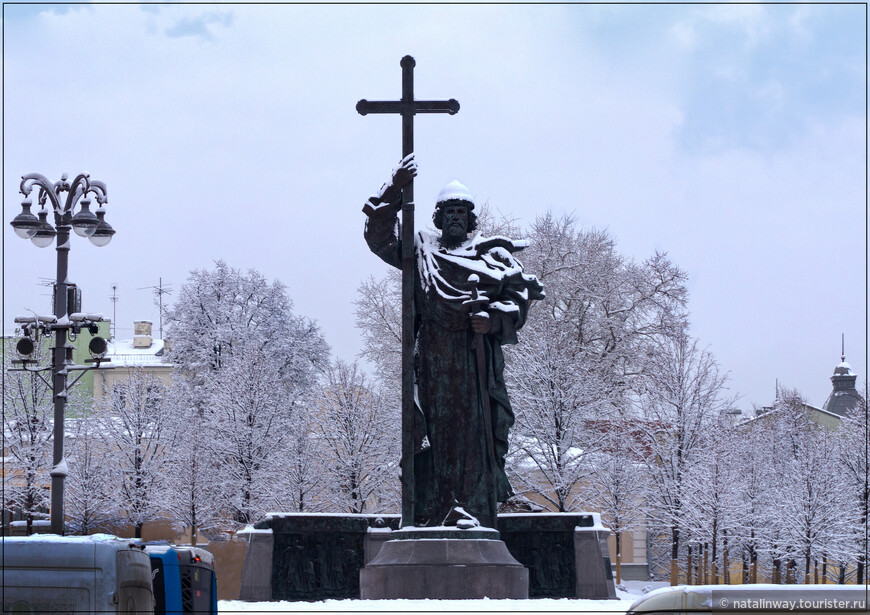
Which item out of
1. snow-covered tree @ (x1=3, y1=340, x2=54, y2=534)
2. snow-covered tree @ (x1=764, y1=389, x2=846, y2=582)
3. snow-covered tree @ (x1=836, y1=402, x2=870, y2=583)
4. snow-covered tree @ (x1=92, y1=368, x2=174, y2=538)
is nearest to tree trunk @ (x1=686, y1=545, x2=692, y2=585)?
snow-covered tree @ (x1=764, y1=389, x2=846, y2=582)

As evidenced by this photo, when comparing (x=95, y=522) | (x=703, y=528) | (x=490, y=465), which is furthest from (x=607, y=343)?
(x=490, y=465)

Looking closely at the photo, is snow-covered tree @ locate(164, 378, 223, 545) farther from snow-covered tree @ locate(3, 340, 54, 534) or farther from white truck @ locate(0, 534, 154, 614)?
white truck @ locate(0, 534, 154, 614)

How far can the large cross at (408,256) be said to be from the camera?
514 inches

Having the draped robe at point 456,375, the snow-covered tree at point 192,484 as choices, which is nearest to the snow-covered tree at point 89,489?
the snow-covered tree at point 192,484

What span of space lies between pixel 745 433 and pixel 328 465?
1474 cm

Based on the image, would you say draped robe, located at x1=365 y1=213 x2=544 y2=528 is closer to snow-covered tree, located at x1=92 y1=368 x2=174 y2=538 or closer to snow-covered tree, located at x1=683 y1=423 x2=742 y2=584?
snow-covered tree, located at x1=683 y1=423 x2=742 y2=584

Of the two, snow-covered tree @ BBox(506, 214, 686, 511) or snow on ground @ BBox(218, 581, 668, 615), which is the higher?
snow-covered tree @ BBox(506, 214, 686, 511)

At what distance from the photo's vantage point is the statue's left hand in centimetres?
1312

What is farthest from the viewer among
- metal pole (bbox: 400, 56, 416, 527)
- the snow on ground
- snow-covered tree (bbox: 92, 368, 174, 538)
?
snow-covered tree (bbox: 92, 368, 174, 538)

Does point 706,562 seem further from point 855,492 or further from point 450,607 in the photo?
point 450,607

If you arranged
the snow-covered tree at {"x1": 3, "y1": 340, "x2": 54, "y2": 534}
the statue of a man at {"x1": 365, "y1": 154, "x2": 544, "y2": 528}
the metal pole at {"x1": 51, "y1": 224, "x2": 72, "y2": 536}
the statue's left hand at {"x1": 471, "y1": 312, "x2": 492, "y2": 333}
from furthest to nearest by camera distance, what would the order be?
the snow-covered tree at {"x1": 3, "y1": 340, "x2": 54, "y2": 534} < the metal pole at {"x1": 51, "y1": 224, "x2": 72, "y2": 536} < the statue of a man at {"x1": 365, "y1": 154, "x2": 544, "y2": 528} < the statue's left hand at {"x1": 471, "y1": 312, "x2": 492, "y2": 333}

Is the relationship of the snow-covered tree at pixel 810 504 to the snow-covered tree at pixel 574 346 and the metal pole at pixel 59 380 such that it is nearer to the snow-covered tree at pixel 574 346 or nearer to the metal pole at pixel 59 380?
the snow-covered tree at pixel 574 346

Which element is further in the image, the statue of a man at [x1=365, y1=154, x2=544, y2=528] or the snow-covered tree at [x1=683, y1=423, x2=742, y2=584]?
the snow-covered tree at [x1=683, y1=423, x2=742, y2=584]

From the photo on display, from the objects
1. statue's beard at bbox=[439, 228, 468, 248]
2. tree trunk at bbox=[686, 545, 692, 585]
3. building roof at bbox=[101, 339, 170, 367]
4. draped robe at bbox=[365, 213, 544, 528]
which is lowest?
tree trunk at bbox=[686, 545, 692, 585]
